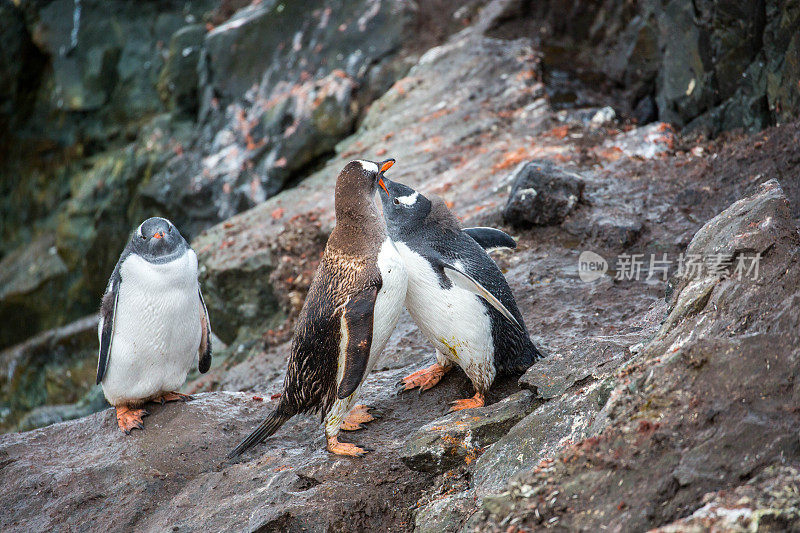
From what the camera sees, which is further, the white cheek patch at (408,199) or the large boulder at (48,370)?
the large boulder at (48,370)

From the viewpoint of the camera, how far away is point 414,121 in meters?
9.42

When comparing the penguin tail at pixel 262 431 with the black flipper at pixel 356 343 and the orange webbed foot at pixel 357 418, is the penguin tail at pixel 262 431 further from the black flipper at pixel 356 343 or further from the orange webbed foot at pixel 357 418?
the black flipper at pixel 356 343

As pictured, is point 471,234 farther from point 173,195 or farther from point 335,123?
point 173,195

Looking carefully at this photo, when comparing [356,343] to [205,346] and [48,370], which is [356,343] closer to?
[205,346]

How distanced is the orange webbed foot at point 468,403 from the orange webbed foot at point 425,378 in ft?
1.10

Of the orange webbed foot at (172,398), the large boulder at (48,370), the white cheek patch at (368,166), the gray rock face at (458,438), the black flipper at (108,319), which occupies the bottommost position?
the large boulder at (48,370)

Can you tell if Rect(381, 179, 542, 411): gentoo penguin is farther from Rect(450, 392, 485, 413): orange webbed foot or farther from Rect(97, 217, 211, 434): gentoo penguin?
Rect(97, 217, 211, 434): gentoo penguin

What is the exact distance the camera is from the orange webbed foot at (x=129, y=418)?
4270mm

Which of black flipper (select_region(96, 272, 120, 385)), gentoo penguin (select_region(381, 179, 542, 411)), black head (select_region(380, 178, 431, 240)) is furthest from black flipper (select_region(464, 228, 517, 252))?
black flipper (select_region(96, 272, 120, 385))

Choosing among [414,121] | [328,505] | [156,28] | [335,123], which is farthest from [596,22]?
[156,28]

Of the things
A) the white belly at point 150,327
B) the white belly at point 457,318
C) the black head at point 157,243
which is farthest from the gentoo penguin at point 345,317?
the black head at point 157,243

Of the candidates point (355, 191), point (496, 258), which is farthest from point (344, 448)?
point (496, 258)

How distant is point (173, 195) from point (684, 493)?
11.5 metres

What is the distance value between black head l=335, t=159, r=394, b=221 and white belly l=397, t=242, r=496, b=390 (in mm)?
399
